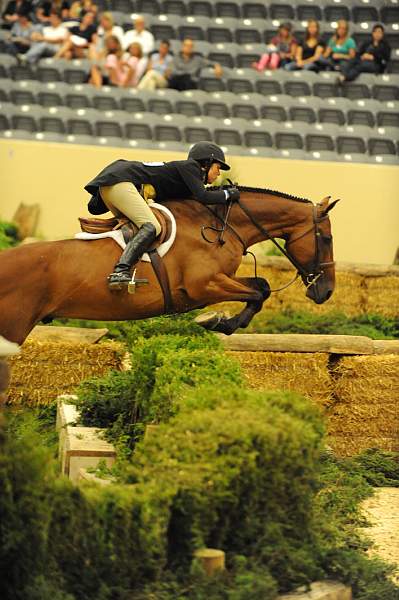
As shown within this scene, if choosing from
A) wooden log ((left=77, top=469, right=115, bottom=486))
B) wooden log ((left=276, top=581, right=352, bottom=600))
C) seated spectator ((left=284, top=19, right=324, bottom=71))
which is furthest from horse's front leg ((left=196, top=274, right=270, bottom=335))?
seated spectator ((left=284, top=19, right=324, bottom=71))

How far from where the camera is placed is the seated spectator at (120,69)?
17828 mm

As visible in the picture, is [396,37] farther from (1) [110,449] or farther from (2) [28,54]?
(1) [110,449]

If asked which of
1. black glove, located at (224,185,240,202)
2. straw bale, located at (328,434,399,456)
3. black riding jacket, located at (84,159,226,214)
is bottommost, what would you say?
straw bale, located at (328,434,399,456)

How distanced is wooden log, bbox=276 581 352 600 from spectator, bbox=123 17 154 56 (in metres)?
13.3

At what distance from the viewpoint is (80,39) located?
18531mm

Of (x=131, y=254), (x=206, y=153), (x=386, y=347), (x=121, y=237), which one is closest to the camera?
(x=131, y=254)

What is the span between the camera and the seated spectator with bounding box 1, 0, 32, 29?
1886 centimetres

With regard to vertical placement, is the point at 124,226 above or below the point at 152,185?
below

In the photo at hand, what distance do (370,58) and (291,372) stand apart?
28.9 feet

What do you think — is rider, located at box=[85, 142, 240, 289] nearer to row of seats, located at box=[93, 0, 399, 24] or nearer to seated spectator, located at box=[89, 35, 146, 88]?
seated spectator, located at box=[89, 35, 146, 88]

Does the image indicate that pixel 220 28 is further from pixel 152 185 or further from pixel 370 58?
pixel 152 185

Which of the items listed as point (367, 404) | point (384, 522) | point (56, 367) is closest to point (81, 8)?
point (56, 367)

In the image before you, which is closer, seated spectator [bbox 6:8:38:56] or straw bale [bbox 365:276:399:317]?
straw bale [bbox 365:276:399:317]

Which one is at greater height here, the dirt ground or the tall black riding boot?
the tall black riding boot
